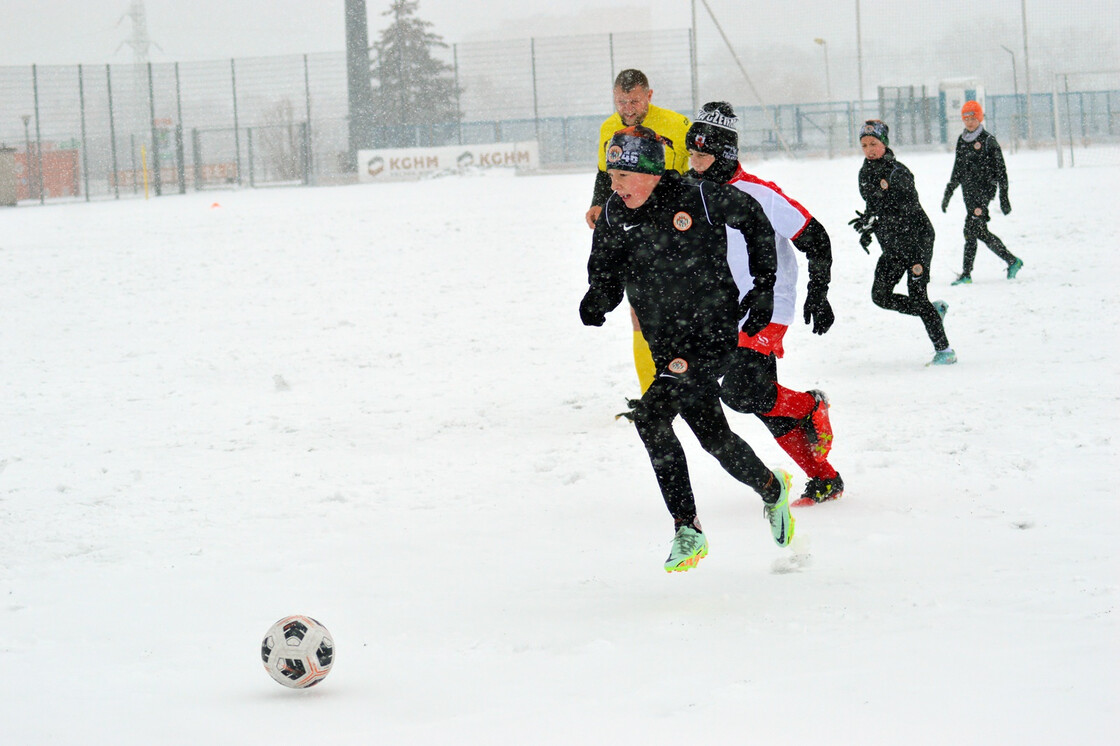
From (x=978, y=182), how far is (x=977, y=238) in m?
0.57

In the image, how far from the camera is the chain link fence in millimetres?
34281

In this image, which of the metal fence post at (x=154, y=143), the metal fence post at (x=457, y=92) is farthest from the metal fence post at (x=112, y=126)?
the metal fence post at (x=457, y=92)

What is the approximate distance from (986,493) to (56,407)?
639 cm

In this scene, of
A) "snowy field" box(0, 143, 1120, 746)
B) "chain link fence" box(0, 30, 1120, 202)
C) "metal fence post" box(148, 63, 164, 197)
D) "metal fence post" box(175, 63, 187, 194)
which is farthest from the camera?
"chain link fence" box(0, 30, 1120, 202)

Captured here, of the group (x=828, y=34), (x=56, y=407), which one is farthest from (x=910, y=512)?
(x=828, y=34)

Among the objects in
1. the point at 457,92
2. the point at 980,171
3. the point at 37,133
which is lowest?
the point at 980,171

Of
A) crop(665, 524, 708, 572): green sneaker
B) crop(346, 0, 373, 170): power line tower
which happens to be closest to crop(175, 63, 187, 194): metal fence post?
crop(346, 0, 373, 170): power line tower

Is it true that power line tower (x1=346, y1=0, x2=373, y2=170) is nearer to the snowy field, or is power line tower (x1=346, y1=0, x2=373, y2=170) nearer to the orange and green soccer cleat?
the snowy field

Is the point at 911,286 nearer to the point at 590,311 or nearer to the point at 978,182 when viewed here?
the point at 978,182

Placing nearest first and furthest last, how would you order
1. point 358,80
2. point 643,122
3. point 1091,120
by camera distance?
point 643,122 → point 358,80 → point 1091,120

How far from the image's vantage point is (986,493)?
5.18 metres

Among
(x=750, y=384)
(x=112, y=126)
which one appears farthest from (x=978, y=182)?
(x=112, y=126)

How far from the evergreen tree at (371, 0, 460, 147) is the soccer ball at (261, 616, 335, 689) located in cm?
3485

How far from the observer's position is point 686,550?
4.06 metres
